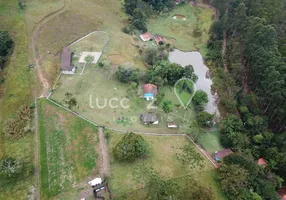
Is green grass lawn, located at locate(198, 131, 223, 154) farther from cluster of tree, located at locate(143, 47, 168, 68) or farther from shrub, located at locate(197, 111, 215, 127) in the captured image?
cluster of tree, located at locate(143, 47, 168, 68)

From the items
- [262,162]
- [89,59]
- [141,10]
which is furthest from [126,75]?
[141,10]

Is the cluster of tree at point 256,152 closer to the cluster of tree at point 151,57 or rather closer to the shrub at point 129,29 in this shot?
the cluster of tree at point 151,57

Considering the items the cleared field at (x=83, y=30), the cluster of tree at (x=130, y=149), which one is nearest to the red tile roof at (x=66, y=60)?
the cleared field at (x=83, y=30)

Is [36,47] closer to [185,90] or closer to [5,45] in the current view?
[5,45]

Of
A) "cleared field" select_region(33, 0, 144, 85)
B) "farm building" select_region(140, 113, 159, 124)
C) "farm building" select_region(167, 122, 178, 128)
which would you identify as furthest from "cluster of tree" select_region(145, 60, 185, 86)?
"farm building" select_region(167, 122, 178, 128)

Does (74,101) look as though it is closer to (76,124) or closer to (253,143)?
(76,124)

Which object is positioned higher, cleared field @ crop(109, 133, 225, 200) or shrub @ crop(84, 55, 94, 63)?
shrub @ crop(84, 55, 94, 63)
